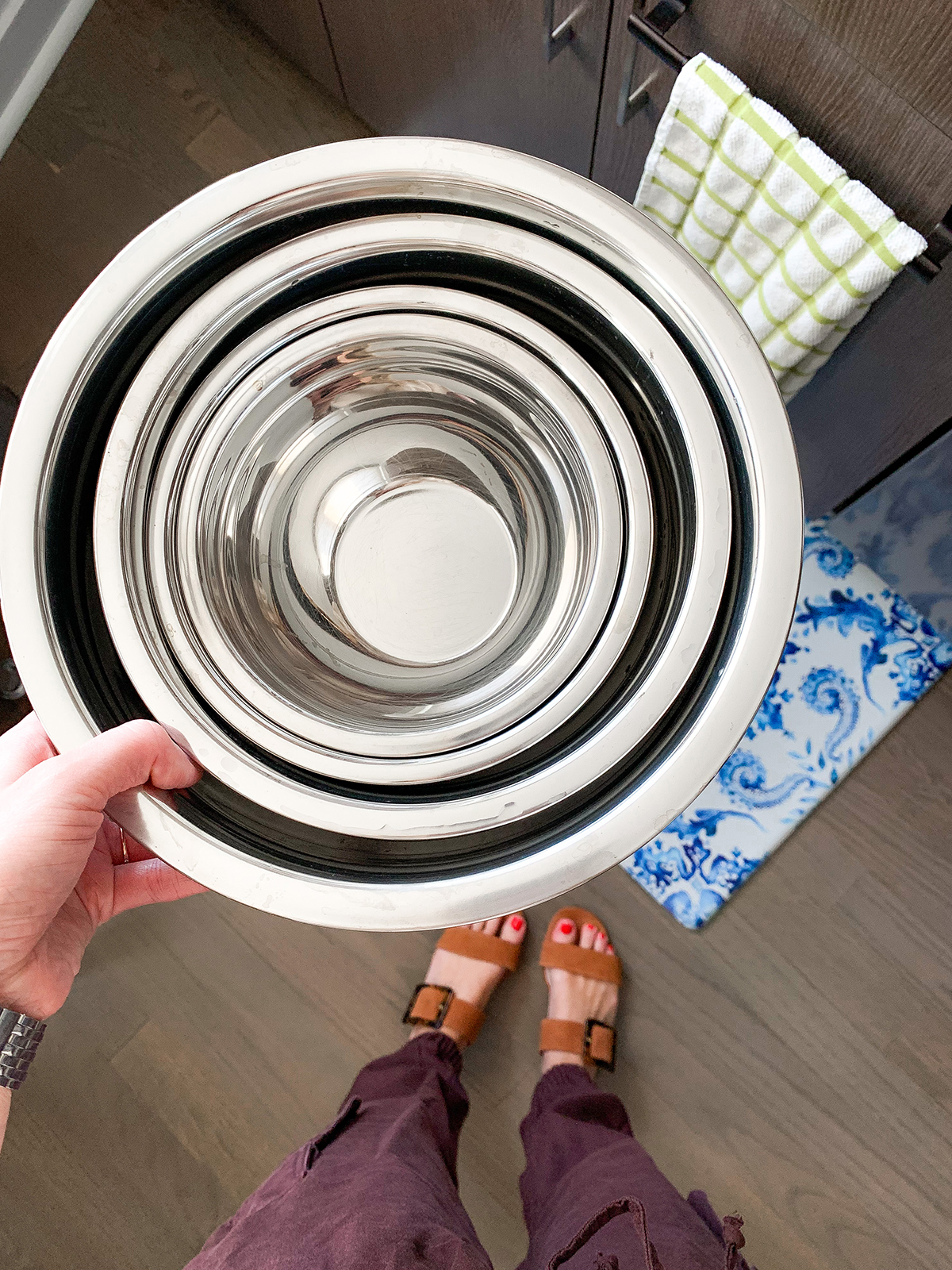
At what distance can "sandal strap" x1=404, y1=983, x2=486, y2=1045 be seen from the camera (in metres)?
1.09

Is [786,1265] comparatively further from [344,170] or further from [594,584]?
[344,170]

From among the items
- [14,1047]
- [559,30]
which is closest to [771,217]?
[559,30]

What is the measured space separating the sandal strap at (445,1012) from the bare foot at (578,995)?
10 centimetres

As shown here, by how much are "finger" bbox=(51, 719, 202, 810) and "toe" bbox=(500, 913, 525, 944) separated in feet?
2.67

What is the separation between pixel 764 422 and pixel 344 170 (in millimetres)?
271

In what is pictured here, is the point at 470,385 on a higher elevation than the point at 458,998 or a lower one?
higher

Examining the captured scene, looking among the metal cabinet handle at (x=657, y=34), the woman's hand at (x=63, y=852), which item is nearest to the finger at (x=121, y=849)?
the woman's hand at (x=63, y=852)

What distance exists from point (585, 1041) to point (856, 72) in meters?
1.04

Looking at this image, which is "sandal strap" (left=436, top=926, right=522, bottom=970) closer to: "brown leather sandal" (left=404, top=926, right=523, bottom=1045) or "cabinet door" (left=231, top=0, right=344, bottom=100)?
"brown leather sandal" (left=404, top=926, right=523, bottom=1045)

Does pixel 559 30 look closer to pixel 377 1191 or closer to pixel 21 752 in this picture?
pixel 21 752

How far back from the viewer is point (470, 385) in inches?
22.0

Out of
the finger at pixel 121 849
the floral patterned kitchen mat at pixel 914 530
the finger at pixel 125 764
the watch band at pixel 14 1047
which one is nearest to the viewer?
the finger at pixel 125 764

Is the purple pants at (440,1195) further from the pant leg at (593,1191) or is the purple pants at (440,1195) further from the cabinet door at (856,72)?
the cabinet door at (856,72)

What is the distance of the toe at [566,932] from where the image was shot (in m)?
1.15
